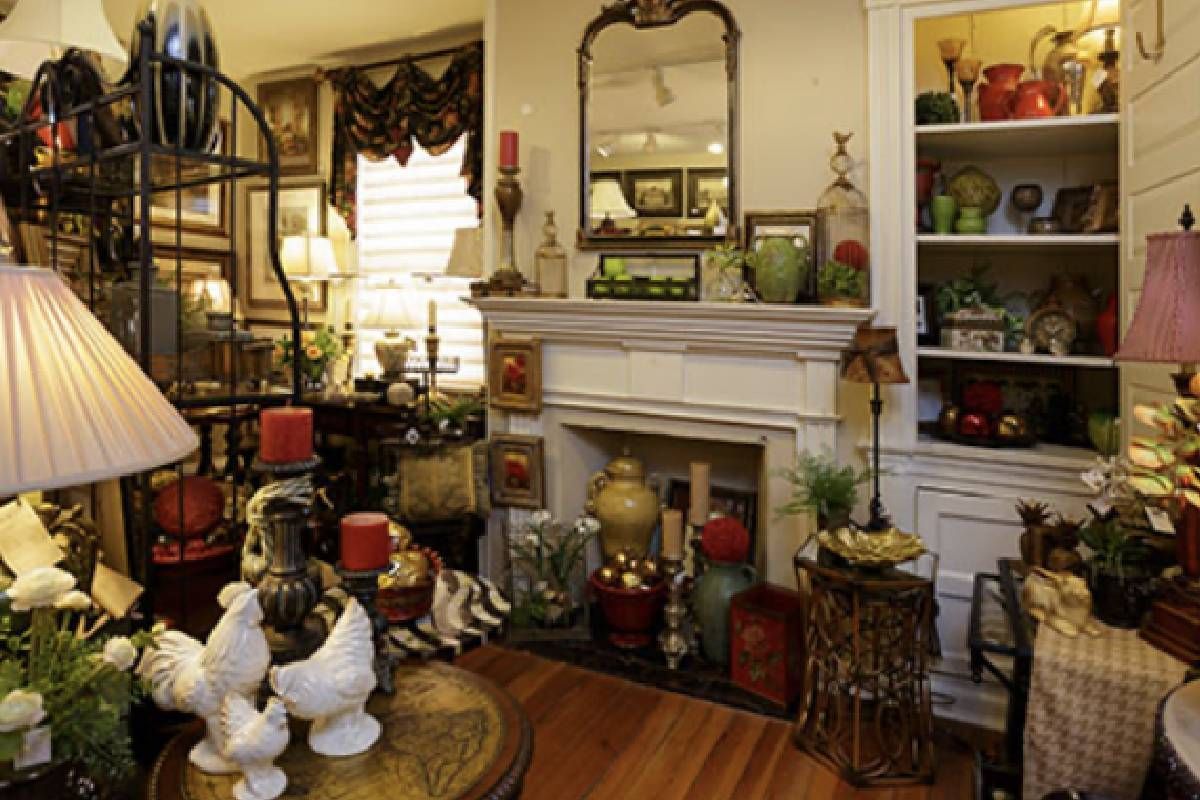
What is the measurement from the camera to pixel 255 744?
1148mm

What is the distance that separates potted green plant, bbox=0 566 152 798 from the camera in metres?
0.92

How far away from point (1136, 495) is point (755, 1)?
7.03ft

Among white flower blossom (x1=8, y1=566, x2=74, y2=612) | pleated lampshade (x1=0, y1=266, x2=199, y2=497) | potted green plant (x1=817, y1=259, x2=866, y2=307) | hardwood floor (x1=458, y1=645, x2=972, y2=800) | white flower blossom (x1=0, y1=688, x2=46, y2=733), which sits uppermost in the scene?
potted green plant (x1=817, y1=259, x2=866, y2=307)

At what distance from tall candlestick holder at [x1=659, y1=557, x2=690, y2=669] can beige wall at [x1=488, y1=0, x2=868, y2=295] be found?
1.24 metres

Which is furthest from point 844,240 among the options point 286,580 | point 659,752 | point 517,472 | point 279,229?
point 279,229

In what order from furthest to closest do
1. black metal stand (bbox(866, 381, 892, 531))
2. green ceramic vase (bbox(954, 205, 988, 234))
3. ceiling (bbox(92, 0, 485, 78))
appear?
ceiling (bbox(92, 0, 485, 78))
green ceramic vase (bbox(954, 205, 988, 234))
black metal stand (bbox(866, 381, 892, 531))

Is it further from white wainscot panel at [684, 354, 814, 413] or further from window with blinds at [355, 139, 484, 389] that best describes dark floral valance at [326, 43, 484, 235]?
white wainscot panel at [684, 354, 814, 413]

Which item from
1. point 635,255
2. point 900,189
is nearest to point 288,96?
point 635,255

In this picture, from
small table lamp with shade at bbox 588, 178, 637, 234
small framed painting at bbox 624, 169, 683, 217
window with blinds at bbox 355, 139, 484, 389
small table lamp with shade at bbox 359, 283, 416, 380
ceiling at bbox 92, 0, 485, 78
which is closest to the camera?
small framed painting at bbox 624, 169, 683, 217

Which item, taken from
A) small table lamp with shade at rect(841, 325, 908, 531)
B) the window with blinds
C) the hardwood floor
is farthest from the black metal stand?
the window with blinds

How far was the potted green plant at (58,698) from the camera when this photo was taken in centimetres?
92

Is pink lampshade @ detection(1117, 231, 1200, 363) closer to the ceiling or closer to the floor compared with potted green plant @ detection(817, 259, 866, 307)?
closer to the floor

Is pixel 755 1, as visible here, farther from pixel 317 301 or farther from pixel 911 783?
pixel 317 301

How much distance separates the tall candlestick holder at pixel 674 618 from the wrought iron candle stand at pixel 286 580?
6.02 ft
